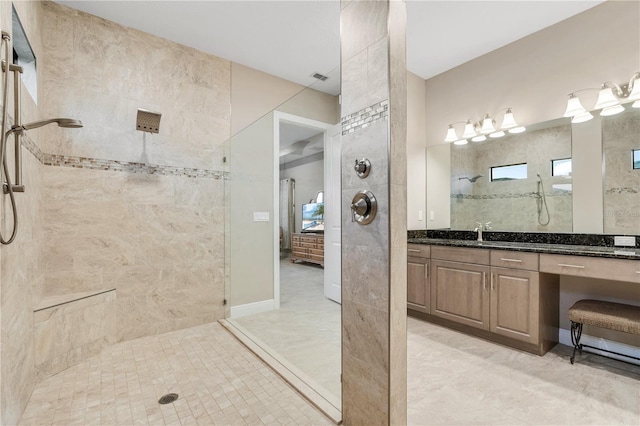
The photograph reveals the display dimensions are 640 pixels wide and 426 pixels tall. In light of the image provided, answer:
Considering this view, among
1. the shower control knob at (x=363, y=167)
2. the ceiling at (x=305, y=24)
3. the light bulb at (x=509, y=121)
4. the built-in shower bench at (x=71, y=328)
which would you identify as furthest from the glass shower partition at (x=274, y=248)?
the light bulb at (x=509, y=121)

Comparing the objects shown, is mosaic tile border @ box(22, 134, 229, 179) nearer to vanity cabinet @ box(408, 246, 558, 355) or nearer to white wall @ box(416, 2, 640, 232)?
vanity cabinet @ box(408, 246, 558, 355)

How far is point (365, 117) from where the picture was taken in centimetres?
138

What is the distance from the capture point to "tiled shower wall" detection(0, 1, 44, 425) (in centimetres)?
138

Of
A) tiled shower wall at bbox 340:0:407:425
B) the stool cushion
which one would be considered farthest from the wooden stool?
tiled shower wall at bbox 340:0:407:425

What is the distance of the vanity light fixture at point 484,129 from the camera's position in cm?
283

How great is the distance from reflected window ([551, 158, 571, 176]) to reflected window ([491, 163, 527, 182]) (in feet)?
0.74

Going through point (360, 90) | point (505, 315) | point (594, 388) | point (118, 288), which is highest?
point (360, 90)

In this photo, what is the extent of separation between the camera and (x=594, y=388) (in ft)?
5.91

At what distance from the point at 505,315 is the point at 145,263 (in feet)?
10.1

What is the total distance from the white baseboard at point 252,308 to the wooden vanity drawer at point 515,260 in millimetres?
2130

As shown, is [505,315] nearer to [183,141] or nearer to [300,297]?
[300,297]

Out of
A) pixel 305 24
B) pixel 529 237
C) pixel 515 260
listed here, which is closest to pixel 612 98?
pixel 529 237

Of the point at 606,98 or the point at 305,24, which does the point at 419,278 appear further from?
the point at 305,24

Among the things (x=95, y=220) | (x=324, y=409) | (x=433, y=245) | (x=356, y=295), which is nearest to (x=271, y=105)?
(x=95, y=220)
